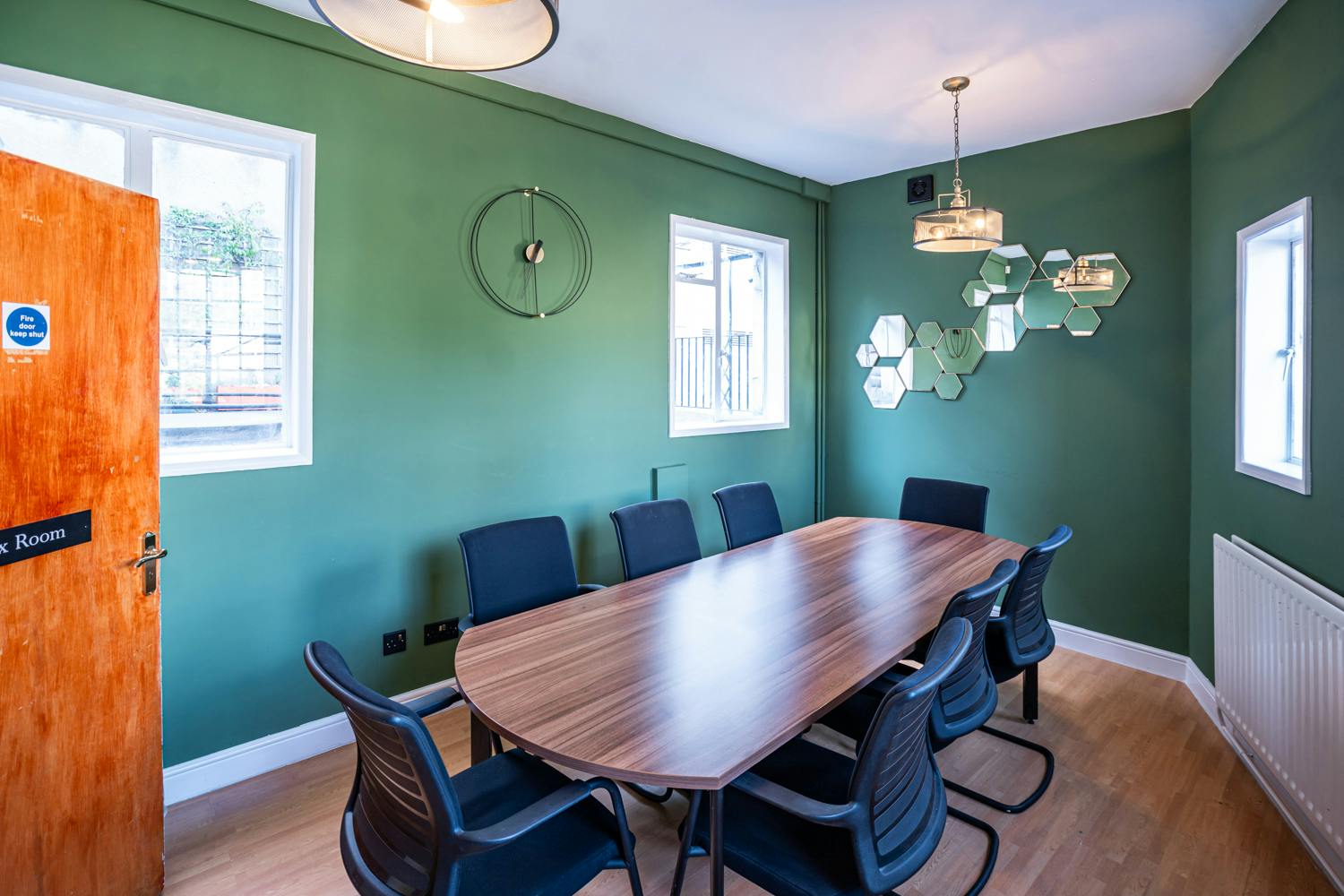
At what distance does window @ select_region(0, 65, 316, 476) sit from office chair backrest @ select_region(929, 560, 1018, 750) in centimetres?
240

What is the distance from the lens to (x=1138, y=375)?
142 inches

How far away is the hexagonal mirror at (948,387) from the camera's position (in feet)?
14.1

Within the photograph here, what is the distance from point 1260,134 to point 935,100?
1305 mm

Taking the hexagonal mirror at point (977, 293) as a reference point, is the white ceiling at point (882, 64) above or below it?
above

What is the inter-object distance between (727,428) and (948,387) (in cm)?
143

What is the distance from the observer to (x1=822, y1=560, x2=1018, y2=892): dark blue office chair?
5.85 ft

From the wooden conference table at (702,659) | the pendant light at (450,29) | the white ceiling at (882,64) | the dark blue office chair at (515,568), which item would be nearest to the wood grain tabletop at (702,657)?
the wooden conference table at (702,659)

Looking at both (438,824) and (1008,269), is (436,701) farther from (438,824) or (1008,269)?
(1008,269)

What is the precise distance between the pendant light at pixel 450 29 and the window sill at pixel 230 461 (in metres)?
1.68

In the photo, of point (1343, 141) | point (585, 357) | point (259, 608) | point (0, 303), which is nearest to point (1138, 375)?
point (1343, 141)

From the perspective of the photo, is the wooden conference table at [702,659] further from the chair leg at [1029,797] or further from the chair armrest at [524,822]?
the chair leg at [1029,797]

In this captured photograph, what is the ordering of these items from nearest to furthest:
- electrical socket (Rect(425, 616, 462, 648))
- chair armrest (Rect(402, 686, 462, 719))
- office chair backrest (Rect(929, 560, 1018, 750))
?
1. chair armrest (Rect(402, 686, 462, 719))
2. office chair backrest (Rect(929, 560, 1018, 750))
3. electrical socket (Rect(425, 616, 462, 648))

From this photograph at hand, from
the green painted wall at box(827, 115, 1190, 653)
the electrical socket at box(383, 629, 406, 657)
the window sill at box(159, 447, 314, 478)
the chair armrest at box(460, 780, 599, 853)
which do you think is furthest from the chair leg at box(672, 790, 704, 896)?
the green painted wall at box(827, 115, 1190, 653)

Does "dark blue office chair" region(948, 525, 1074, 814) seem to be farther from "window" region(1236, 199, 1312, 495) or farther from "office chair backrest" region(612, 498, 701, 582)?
"office chair backrest" region(612, 498, 701, 582)
